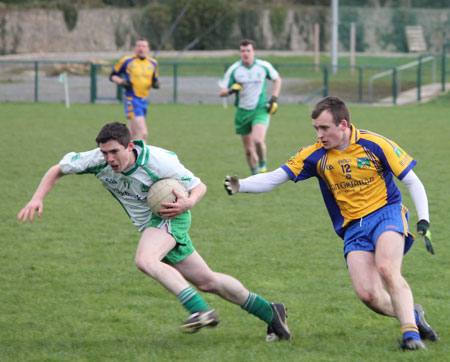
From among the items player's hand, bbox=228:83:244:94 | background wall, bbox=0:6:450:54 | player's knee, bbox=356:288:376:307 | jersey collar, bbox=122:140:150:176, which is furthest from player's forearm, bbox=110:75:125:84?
background wall, bbox=0:6:450:54

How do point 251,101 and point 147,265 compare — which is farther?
point 251,101

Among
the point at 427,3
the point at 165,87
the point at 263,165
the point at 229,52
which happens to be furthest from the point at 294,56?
the point at 263,165

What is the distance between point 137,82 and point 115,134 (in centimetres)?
1050

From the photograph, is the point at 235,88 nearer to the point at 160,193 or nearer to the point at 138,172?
the point at 138,172

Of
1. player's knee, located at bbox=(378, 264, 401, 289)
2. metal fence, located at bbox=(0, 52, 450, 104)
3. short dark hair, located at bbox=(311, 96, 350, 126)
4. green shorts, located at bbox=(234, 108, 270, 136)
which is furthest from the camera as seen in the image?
metal fence, located at bbox=(0, 52, 450, 104)

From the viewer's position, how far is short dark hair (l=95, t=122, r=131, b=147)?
4621 millimetres

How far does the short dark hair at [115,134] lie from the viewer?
4621 mm

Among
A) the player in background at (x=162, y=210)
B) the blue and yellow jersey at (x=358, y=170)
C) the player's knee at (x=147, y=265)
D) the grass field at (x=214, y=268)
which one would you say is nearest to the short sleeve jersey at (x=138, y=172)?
the player in background at (x=162, y=210)

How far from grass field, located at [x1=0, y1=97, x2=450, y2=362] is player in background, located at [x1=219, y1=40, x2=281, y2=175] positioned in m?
0.45

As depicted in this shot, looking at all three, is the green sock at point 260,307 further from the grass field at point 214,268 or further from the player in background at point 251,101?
the player in background at point 251,101

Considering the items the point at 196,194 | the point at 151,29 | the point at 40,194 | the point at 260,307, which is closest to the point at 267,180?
the point at 196,194

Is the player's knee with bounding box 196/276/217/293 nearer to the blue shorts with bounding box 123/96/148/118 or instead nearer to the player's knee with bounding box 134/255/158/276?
the player's knee with bounding box 134/255/158/276

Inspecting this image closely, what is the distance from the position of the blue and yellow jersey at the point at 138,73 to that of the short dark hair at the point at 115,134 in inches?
403

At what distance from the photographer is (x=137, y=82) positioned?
14.9 metres
